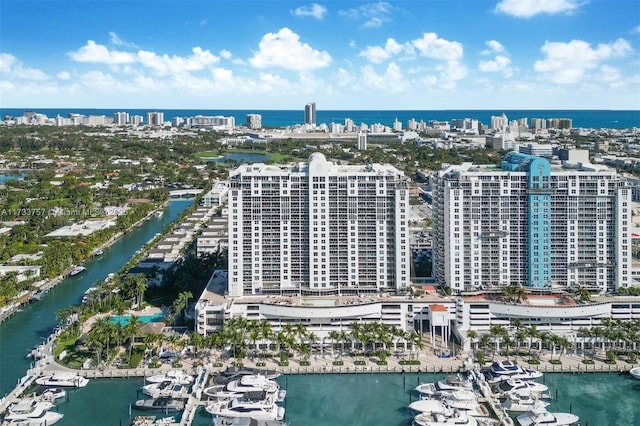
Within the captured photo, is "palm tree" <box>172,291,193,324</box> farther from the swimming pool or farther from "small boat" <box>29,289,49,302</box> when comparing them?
"small boat" <box>29,289,49,302</box>

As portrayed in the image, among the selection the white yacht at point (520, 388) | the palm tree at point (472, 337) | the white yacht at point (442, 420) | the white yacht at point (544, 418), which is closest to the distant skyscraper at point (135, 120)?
the palm tree at point (472, 337)

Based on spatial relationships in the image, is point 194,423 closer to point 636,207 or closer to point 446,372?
point 446,372

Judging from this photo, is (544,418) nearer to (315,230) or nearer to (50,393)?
(315,230)

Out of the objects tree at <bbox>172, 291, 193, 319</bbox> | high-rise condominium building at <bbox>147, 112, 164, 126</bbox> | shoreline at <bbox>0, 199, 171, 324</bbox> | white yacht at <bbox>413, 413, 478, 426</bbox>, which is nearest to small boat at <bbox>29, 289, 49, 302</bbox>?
shoreline at <bbox>0, 199, 171, 324</bbox>

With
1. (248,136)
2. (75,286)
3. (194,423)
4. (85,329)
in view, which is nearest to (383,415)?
(194,423)

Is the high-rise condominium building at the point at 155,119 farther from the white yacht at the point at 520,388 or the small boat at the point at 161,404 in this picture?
the white yacht at the point at 520,388

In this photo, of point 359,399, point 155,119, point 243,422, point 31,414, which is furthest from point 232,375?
point 155,119
